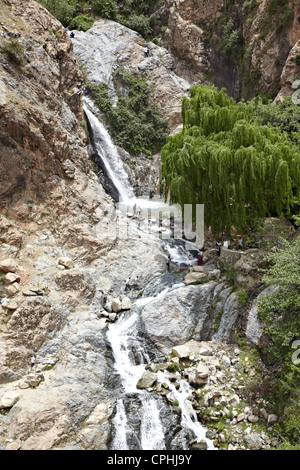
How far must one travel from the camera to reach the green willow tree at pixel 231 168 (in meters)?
13.7

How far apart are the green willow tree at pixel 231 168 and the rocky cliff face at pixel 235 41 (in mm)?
11530

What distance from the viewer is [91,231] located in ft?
59.8

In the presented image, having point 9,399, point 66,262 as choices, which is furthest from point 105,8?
point 9,399

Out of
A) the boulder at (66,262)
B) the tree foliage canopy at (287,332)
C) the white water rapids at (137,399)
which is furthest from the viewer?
the boulder at (66,262)

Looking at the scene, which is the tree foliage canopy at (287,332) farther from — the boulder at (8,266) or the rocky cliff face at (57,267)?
the boulder at (8,266)

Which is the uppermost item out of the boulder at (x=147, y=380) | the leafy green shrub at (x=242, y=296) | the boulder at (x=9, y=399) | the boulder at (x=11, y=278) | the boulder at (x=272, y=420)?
the boulder at (x=11, y=278)

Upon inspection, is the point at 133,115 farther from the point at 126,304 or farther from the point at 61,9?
the point at 126,304

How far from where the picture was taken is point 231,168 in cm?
1402

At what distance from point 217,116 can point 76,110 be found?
438 inches

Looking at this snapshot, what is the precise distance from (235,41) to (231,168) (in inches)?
900

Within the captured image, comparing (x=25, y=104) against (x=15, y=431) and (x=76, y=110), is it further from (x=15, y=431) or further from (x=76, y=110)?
(x=15, y=431)

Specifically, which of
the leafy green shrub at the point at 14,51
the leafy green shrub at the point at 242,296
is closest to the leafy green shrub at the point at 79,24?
the leafy green shrub at the point at 14,51

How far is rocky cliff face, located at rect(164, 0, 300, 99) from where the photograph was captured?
25.5 metres
